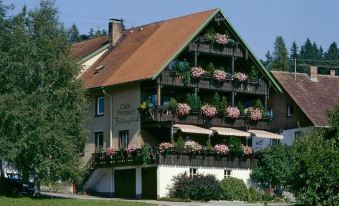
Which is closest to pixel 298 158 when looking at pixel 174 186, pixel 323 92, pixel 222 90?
pixel 174 186

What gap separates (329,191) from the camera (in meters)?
35.9

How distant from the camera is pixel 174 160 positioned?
50688 mm

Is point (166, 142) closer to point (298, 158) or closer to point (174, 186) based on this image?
point (174, 186)

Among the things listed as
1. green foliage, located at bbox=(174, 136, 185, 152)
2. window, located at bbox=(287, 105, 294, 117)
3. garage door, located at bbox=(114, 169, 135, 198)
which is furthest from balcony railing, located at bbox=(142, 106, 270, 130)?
window, located at bbox=(287, 105, 294, 117)

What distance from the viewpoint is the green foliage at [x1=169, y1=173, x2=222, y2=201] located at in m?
48.9

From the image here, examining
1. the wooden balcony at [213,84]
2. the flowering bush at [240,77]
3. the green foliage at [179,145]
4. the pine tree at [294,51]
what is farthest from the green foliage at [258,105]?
the pine tree at [294,51]

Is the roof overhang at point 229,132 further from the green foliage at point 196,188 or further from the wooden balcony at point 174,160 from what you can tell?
the green foliage at point 196,188

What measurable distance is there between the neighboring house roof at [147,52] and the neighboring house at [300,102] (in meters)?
7.74

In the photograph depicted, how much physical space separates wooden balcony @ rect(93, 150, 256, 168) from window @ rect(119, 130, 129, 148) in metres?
1.31

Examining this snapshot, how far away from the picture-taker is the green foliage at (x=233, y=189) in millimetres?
50375

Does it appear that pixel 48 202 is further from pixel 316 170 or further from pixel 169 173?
pixel 316 170

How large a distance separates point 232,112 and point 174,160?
243 inches

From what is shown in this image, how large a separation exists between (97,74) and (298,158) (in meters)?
24.7

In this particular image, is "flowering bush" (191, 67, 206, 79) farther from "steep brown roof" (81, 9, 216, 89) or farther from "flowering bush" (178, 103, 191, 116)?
"flowering bush" (178, 103, 191, 116)
